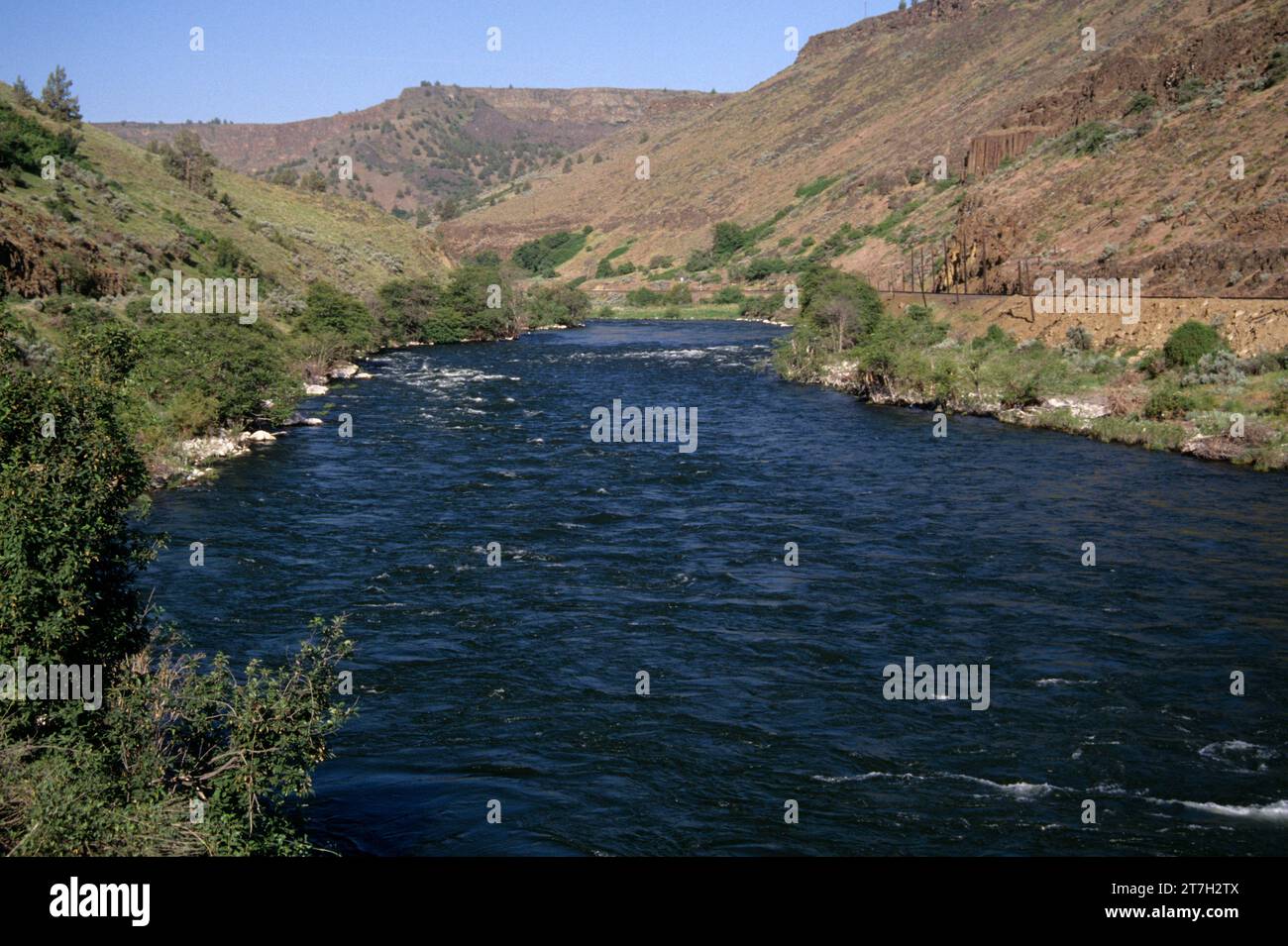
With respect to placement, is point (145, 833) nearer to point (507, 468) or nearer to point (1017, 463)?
point (507, 468)

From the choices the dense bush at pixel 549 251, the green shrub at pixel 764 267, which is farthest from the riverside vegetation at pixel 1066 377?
the dense bush at pixel 549 251

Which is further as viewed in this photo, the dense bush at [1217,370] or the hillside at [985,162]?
the hillside at [985,162]

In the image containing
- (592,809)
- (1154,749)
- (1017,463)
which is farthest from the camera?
(1017,463)

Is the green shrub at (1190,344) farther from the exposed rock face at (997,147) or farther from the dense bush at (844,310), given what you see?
the exposed rock face at (997,147)

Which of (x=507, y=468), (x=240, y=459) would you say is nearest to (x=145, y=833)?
(x=507, y=468)

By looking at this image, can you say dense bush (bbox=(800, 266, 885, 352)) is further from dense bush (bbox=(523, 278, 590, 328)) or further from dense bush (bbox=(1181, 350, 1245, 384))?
dense bush (bbox=(523, 278, 590, 328))

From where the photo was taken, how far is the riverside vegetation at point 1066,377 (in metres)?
30.8

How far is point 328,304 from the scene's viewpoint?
57875 mm

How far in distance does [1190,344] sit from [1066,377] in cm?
428

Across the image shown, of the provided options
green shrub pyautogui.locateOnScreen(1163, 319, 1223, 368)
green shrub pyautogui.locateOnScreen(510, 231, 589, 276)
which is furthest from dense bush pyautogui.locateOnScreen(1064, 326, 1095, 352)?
green shrub pyautogui.locateOnScreen(510, 231, 589, 276)

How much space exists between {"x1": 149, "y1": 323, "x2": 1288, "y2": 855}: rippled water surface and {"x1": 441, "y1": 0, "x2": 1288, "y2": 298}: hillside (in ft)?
66.2

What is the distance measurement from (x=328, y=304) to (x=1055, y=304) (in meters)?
37.0

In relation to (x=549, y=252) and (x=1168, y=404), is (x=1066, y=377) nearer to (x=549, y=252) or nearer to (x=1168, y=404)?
(x=1168, y=404)

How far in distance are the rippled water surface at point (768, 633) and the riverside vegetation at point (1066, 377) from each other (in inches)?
66.9
